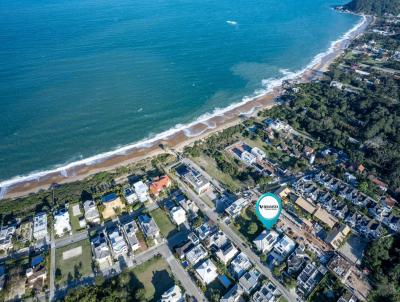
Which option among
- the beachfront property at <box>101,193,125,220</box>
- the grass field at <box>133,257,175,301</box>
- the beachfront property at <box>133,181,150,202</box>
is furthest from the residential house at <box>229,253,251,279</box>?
the beachfront property at <box>101,193,125,220</box>

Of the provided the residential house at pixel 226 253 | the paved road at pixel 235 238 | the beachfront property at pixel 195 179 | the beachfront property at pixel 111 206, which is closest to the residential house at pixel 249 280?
the paved road at pixel 235 238

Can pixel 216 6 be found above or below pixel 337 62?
above

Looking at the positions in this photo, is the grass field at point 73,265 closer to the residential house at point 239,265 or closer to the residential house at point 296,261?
the residential house at point 239,265

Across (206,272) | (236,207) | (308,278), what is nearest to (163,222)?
(206,272)

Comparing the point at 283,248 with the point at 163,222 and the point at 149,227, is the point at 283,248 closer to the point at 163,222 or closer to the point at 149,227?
the point at 163,222

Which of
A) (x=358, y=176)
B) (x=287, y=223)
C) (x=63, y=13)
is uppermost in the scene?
(x=63, y=13)

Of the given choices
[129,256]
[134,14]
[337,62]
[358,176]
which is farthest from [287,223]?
[134,14]

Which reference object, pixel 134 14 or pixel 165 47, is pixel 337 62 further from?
pixel 134 14
